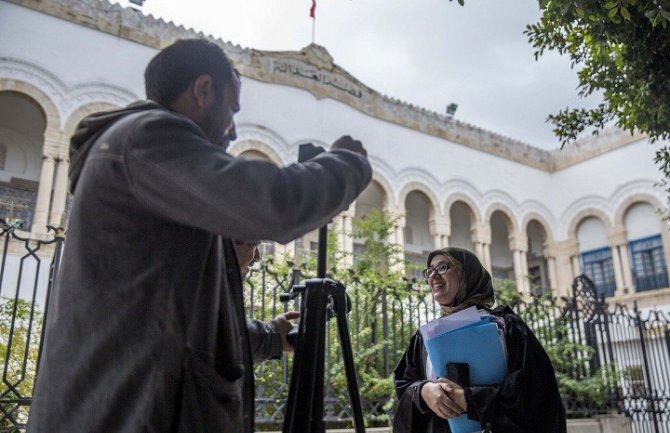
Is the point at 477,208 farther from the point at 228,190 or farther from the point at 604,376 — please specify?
the point at 228,190

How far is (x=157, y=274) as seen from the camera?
41.2 inches

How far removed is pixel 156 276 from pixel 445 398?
156cm

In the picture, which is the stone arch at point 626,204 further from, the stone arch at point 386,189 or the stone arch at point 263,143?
the stone arch at point 263,143

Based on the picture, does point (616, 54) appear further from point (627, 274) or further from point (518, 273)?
point (627, 274)

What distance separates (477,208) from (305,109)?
6.46 metres

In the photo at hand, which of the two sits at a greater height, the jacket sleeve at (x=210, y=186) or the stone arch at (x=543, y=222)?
the stone arch at (x=543, y=222)

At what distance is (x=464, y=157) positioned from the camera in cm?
1680

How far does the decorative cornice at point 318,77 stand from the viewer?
38.9 ft

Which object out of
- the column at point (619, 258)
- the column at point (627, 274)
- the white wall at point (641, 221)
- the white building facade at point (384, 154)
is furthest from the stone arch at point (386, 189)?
the white wall at point (641, 221)

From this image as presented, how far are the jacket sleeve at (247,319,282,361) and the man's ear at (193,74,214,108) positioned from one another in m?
0.69

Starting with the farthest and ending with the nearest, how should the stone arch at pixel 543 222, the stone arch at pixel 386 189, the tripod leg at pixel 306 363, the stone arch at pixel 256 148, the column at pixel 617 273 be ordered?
the stone arch at pixel 543 222
the column at pixel 617 273
the stone arch at pixel 386 189
the stone arch at pixel 256 148
the tripod leg at pixel 306 363

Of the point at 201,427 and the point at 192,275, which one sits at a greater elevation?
the point at 192,275

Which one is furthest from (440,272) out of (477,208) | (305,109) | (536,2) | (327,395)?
(477,208)

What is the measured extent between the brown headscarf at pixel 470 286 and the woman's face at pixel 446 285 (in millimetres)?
20
